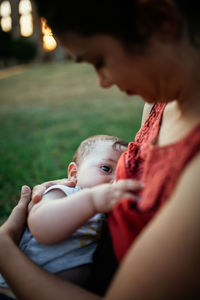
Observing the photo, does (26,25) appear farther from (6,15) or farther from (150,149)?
(150,149)

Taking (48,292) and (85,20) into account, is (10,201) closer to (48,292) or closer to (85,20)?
(48,292)

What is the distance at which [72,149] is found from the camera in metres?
4.64

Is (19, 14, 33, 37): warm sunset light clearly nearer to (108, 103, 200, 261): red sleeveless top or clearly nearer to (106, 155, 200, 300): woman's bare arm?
(108, 103, 200, 261): red sleeveless top

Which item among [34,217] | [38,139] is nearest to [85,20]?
[34,217]

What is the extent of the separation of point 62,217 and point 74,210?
56 millimetres

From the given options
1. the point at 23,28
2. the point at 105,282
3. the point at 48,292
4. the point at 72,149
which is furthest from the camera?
the point at 23,28

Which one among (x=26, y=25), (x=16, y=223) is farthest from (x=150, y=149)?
(x=26, y=25)

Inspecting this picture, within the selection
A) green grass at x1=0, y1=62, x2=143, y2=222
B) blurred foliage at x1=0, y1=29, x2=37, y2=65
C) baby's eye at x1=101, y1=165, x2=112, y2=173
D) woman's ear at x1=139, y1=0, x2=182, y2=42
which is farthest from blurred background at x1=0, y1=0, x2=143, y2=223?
blurred foliage at x1=0, y1=29, x2=37, y2=65

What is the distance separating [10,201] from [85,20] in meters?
2.62

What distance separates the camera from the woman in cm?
77

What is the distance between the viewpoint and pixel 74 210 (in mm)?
1133

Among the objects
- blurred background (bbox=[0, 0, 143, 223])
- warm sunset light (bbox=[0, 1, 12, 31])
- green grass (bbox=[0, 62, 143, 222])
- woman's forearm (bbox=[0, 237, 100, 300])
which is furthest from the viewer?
warm sunset light (bbox=[0, 1, 12, 31])

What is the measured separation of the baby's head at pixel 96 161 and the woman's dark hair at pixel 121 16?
883mm

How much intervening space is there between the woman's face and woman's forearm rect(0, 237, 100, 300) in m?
0.75
